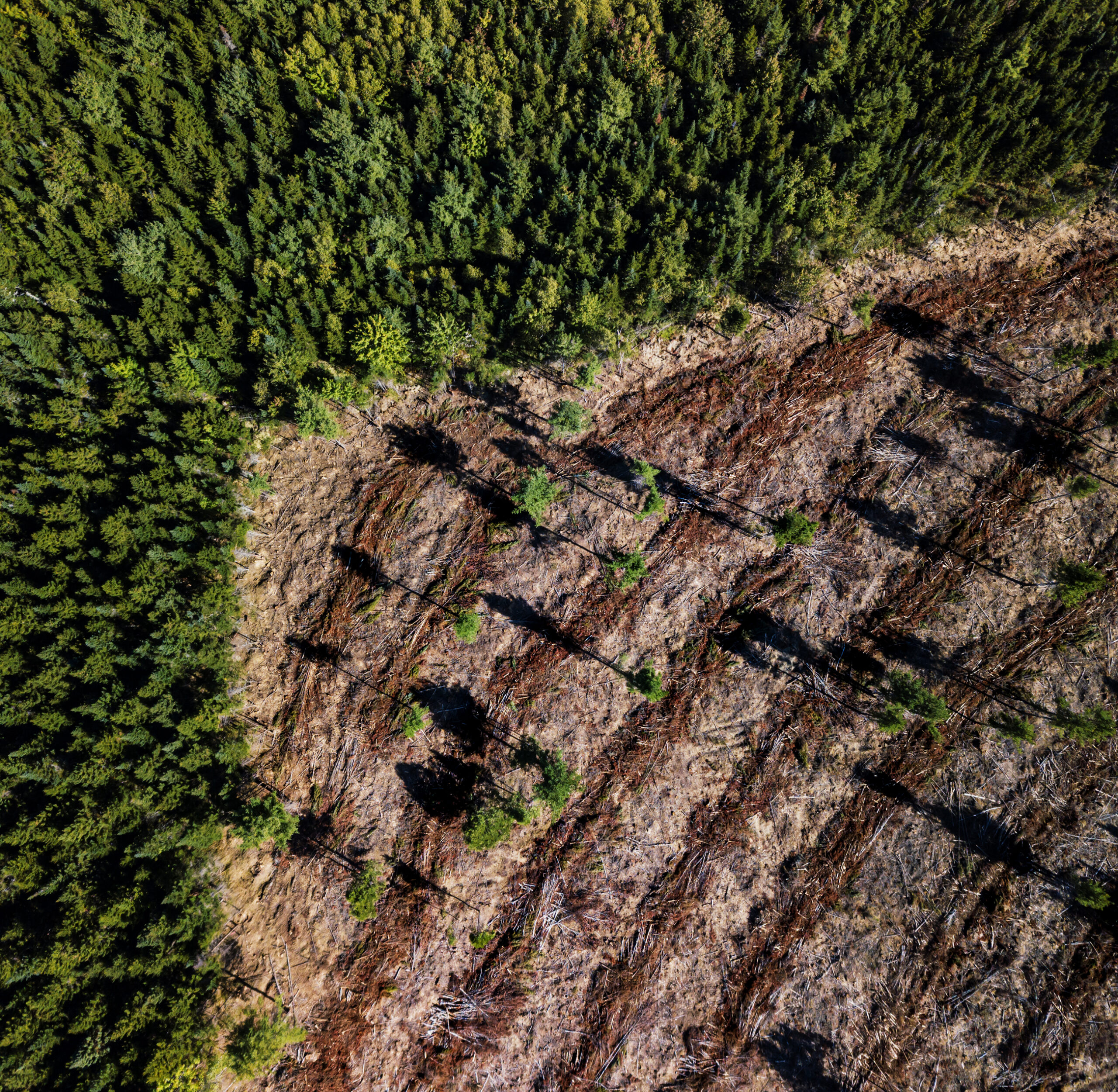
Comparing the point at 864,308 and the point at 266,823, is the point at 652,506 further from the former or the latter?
the point at 266,823

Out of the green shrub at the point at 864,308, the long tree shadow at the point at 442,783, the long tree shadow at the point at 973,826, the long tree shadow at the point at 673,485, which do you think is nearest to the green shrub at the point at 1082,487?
the green shrub at the point at 864,308

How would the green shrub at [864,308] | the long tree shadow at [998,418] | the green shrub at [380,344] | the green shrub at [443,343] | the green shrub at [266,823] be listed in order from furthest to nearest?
the green shrub at [864,308], the long tree shadow at [998,418], the green shrub at [380,344], the green shrub at [443,343], the green shrub at [266,823]

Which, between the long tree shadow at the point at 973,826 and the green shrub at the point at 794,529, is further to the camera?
the green shrub at the point at 794,529

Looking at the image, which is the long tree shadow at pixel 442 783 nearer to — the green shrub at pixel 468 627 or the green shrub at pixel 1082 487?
the green shrub at pixel 468 627

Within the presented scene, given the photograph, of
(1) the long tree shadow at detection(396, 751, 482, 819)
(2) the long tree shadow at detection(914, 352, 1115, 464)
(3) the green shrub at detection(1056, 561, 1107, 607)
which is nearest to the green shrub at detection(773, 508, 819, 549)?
(2) the long tree shadow at detection(914, 352, 1115, 464)

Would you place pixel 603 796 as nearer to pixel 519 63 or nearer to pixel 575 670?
pixel 575 670

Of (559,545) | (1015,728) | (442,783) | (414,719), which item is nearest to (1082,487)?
(1015,728)
